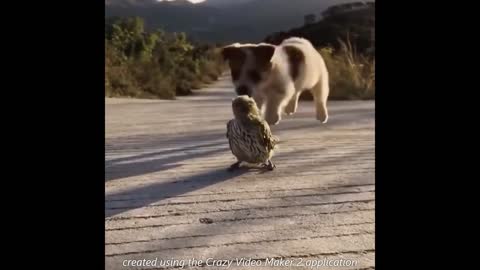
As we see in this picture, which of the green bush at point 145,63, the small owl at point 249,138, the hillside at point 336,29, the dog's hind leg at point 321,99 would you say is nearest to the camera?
the small owl at point 249,138

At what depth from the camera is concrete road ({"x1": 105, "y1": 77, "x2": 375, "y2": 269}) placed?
1136 millimetres

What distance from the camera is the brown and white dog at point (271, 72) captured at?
138 inches

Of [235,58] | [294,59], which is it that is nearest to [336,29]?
[294,59]

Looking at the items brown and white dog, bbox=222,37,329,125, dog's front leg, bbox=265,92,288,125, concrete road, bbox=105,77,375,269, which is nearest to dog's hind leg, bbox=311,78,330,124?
brown and white dog, bbox=222,37,329,125

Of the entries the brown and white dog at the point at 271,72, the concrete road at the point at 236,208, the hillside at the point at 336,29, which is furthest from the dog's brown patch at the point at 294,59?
the hillside at the point at 336,29

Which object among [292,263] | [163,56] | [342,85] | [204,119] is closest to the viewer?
[292,263]

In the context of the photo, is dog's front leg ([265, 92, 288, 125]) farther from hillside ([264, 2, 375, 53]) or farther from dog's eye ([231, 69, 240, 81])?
hillside ([264, 2, 375, 53])

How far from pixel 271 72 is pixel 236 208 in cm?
220

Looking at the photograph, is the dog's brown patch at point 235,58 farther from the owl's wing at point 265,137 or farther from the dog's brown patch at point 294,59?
the owl's wing at point 265,137
